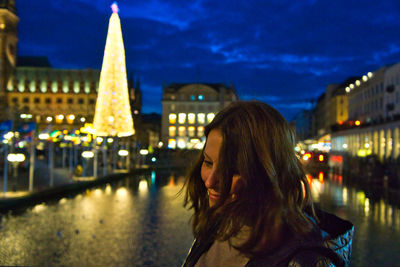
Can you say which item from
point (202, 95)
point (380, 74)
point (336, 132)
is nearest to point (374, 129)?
point (380, 74)

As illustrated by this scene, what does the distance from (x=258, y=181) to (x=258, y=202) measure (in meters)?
0.08

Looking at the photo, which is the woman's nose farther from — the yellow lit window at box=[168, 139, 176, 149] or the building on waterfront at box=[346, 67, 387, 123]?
the yellow lit window at box=[168, 139, 176, 149]

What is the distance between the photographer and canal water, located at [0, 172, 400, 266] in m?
10.5

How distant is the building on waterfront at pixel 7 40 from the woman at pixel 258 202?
114 m

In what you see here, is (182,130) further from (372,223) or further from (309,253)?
(309,253)

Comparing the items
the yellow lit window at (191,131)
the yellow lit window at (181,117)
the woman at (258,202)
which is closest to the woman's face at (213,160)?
the woman at (258,202)

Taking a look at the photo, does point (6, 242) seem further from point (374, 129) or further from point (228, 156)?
point (374, 129)

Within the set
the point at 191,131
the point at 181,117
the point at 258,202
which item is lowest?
the point at 258,202

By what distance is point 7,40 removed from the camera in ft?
383

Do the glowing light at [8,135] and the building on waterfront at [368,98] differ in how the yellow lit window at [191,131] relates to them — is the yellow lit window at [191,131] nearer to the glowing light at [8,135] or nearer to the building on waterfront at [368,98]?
the building on waterfront at [368,98]

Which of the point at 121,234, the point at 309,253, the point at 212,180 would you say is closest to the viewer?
the point at 309,253

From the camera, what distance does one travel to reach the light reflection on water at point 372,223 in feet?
35.4

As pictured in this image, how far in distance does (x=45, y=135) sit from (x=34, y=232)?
52.3 ft

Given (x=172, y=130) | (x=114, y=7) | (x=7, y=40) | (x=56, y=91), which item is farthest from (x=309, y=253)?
(x=56, y=91)
